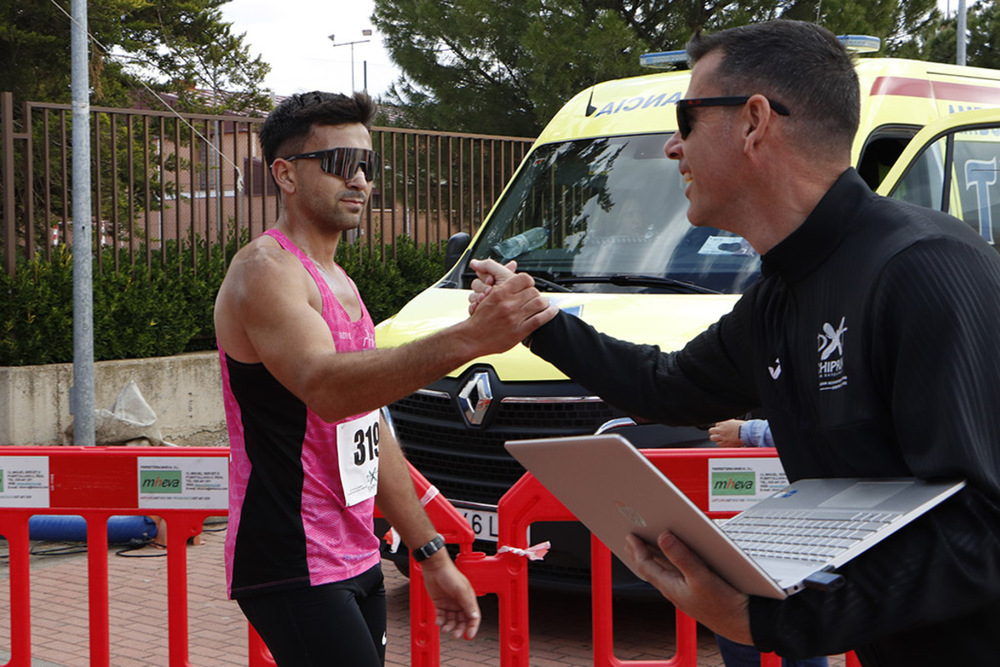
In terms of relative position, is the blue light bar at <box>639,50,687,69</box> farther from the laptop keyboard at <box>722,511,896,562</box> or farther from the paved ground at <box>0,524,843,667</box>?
the laptop keyboard at <box>722,511,896,562</box>

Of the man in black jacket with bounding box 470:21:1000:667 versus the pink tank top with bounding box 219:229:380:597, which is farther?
the pink tank top with bounding box 219:229:380:597

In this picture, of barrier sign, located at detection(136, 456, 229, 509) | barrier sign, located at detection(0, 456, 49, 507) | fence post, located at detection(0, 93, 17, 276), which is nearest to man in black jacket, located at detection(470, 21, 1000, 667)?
barrier sign, located at detection(136, 456, 229, 509)

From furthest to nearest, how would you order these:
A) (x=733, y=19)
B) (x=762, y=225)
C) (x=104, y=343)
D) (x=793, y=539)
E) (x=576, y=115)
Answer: (x=733, y=19) < (x=104, y=343) < (x=576, y=115) < (x=762, y=225) < (x=793, y=539)

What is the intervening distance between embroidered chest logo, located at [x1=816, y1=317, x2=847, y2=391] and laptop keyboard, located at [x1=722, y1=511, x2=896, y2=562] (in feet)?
0.69

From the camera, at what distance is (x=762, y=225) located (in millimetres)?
2211

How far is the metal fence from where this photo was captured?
10125 mm

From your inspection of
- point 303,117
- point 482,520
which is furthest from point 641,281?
point 303,117

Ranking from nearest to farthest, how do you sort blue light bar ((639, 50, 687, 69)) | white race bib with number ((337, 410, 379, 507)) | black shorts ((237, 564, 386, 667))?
black shorts ((237, 564, 386, 667)) → white race bib with number ((337, 410, 379, 507)) → blue light bar ((639, 50, 687, 69))

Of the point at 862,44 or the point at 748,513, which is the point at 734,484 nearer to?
the point at 748,513

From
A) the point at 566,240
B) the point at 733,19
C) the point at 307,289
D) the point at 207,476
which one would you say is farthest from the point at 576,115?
the point at 733,19

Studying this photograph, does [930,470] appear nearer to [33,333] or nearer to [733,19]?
[33,333]

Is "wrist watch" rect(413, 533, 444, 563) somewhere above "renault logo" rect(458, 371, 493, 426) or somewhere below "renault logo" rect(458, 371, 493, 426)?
below

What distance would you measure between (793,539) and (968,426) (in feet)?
1.05

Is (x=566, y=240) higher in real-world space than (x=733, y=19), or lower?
lower
